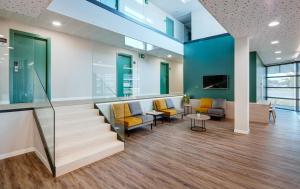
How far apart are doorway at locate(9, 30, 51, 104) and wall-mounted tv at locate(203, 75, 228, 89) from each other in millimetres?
6622

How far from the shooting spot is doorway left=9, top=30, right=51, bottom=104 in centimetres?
416

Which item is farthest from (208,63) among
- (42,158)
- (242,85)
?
(42,158)

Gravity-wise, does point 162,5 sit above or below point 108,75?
above

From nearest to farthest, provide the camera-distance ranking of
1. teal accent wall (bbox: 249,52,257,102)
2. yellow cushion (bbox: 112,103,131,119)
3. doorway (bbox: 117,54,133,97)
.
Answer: yellow cushion (bbox: 112,103,131,119)
teal accent wall (bbox: 249,52,257,102)
doorway (bbox: 117,54,133,97)

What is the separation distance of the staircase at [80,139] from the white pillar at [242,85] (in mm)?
3640

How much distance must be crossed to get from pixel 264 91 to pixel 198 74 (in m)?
5.92

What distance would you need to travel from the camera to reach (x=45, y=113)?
312 cm

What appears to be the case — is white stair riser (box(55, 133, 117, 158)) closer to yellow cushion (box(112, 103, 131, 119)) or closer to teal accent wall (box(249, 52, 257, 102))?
yellow cushion (box(112, 103, 131, 119))

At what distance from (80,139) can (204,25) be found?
26.3 feet

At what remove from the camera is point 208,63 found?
7.70 metres

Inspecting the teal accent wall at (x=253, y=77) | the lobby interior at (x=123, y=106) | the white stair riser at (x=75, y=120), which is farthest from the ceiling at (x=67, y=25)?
the teal accent wall at (x=253, y=77)

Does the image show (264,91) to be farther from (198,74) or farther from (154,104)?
(154,104)

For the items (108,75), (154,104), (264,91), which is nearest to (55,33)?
(108,75)

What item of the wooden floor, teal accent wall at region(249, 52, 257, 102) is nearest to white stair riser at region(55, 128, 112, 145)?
the wooden floor
